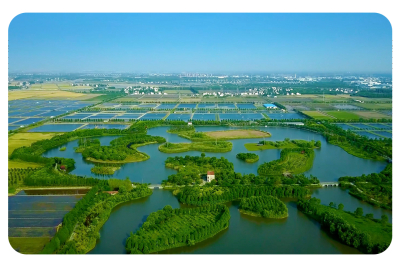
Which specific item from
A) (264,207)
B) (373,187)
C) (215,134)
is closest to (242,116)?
(215,134)

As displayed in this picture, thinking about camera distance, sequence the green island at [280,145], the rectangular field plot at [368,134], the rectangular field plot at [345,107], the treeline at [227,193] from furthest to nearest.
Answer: the rectangular field plot at [345,107] < the rectangular field plot at [368,134] < the green island at [280,145] < the treeline at [227,193]

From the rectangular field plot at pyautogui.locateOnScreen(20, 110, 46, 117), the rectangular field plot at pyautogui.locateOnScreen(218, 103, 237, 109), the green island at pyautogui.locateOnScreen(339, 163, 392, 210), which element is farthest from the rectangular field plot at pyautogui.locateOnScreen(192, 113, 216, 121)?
the green island at pyautogui.locateOnScreen(339, 163, 392, 210)

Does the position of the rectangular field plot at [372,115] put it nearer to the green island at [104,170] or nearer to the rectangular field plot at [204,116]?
the rectangular field plot at [204,116]

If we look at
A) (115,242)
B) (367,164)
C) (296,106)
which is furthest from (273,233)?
(296,106)

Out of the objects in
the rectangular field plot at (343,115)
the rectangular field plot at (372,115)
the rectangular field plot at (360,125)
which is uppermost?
the rectangular field plot at (372,115)

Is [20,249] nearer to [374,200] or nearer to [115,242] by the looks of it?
[115,242]

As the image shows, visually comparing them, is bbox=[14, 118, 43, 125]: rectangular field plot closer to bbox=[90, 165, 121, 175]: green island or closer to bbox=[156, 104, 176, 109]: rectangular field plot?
bbox=[156, 104, 176, 109]: rectangular field plot

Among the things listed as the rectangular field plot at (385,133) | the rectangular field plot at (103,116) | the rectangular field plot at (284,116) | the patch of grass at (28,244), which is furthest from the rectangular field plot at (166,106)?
the patch of grass at (28,244)
